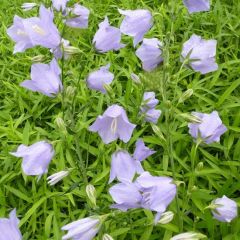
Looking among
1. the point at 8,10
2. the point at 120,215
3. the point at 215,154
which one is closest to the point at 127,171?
the point at 120,215

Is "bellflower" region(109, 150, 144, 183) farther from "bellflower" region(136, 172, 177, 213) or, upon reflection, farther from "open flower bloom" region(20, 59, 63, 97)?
"open flower bloom" region(20, 59, 63, 97)

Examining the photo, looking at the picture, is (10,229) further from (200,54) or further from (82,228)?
(200,54)

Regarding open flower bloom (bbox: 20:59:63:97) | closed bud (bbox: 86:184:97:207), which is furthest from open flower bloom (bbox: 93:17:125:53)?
closed bud (bbox: 86:184:97:207)

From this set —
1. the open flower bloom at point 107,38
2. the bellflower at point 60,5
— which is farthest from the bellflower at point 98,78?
the bellflower at point 60,5

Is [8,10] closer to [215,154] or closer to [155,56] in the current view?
[215,154]

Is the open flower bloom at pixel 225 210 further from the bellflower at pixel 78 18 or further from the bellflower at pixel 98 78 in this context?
the bellflower at pixel 78 18

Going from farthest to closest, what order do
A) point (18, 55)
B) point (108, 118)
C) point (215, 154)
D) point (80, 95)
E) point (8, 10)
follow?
point (8, 10) < point (18, 55) < point (80, 95) < point (215, 154) < point (108, 118)

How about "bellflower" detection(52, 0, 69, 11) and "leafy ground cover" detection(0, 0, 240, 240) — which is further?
"leafy ground cover" detection(0, 0, 240, 240)
